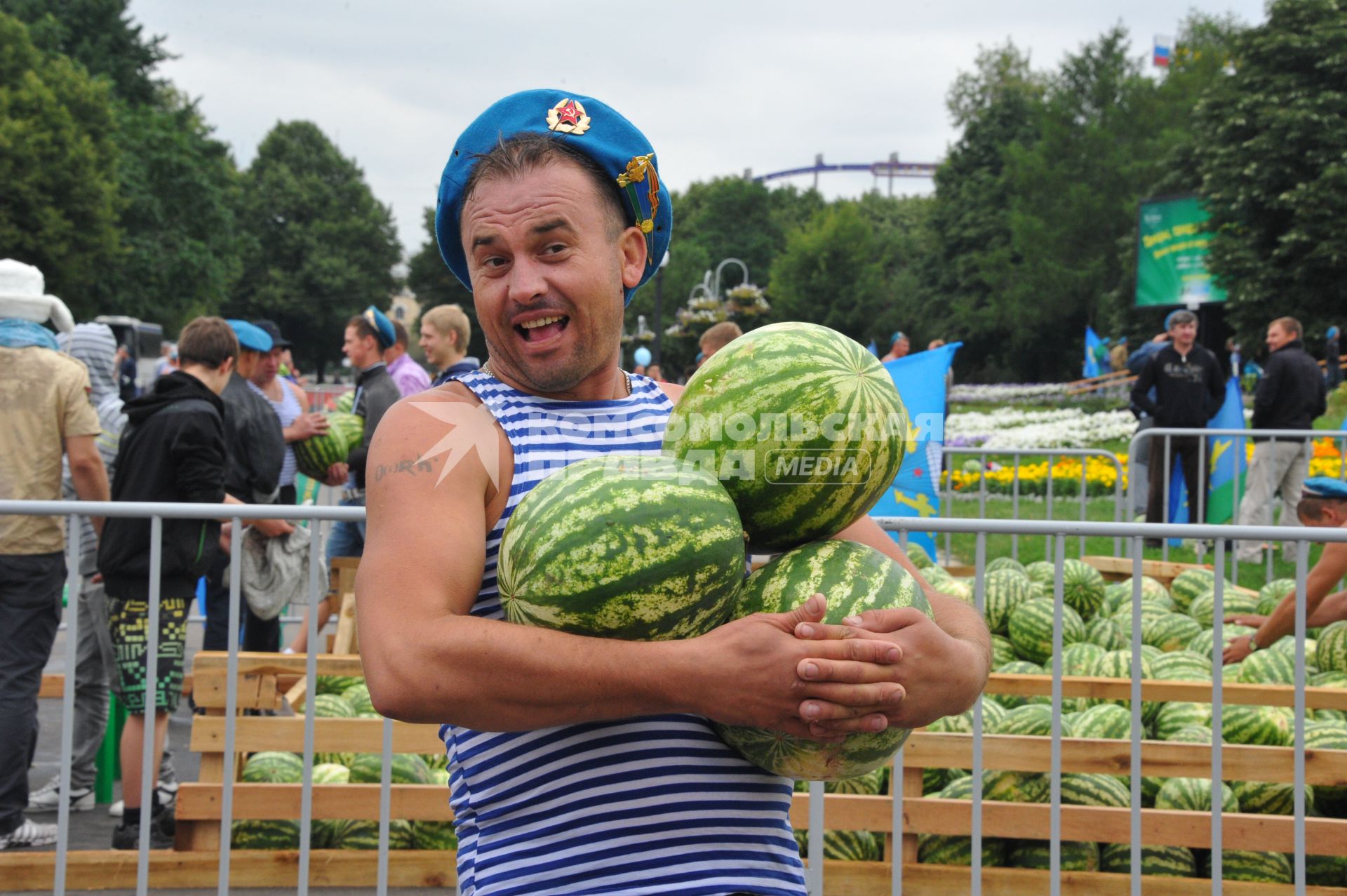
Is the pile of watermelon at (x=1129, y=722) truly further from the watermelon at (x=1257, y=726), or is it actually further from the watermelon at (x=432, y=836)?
the watermelon at (x=432, y=836)

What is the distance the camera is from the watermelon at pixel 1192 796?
14.1ft

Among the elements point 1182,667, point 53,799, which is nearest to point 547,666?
point 1182,667

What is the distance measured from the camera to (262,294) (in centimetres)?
6500

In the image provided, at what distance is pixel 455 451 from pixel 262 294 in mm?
67876

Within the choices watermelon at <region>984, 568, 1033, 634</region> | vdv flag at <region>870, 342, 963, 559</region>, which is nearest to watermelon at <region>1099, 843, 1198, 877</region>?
watermelon at <region>984, 568, 1033, 634</region>

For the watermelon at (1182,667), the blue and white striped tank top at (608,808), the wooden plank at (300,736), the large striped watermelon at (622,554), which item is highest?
the large striped watermelon at (622,554)

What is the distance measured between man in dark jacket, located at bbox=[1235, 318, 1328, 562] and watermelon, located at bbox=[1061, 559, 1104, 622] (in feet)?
14.1

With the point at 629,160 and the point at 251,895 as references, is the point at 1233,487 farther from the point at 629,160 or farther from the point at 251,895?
the point at 629,160

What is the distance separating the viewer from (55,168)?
120ft

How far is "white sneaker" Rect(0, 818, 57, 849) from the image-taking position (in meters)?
4.87

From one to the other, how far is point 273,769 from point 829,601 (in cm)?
384

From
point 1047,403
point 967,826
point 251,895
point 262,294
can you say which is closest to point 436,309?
point 251,895

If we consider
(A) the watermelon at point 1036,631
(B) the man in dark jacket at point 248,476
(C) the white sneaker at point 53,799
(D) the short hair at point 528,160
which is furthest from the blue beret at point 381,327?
(D) the short hair at point 528,160

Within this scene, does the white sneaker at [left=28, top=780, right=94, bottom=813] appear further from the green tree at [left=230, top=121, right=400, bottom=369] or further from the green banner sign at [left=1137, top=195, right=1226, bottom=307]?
the green tree at [left=230, top=121, right=400, bottom=369]
